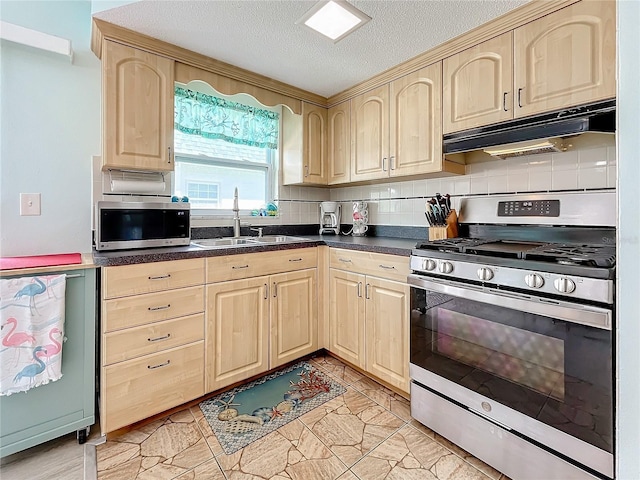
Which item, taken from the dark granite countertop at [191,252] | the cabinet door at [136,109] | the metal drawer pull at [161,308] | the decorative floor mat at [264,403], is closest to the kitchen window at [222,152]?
the cabinet door at [136,109]

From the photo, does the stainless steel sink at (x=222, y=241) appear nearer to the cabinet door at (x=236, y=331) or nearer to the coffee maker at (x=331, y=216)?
the cabinet door at (x=236, y=331)

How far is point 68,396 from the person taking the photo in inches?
58.8

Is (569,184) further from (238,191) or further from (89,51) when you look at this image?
(89,51)

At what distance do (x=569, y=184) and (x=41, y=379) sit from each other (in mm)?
2777

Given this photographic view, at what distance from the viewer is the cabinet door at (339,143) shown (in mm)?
2621

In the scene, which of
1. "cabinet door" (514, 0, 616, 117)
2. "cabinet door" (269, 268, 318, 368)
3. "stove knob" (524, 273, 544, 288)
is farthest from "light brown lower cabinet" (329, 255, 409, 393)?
"cabinet door" (514, 0, 616, 117)

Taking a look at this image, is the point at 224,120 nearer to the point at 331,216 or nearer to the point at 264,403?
the point at 331,216

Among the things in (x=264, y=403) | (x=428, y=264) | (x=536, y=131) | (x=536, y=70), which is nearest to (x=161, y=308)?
(x=264, y=403)

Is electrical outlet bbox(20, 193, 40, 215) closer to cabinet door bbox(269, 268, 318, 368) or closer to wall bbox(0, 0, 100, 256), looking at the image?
wall bbox(0, 0, 100, 256)

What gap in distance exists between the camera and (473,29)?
5.82ft

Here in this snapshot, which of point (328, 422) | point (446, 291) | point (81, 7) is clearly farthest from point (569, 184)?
point (81, 7)

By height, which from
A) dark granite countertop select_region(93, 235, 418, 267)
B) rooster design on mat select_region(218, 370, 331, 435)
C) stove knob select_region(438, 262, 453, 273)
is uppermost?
dark granite countertop select_region(93, 235, 418, 267)

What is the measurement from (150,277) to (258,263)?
626 mm

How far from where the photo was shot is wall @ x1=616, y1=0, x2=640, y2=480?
350 mm
